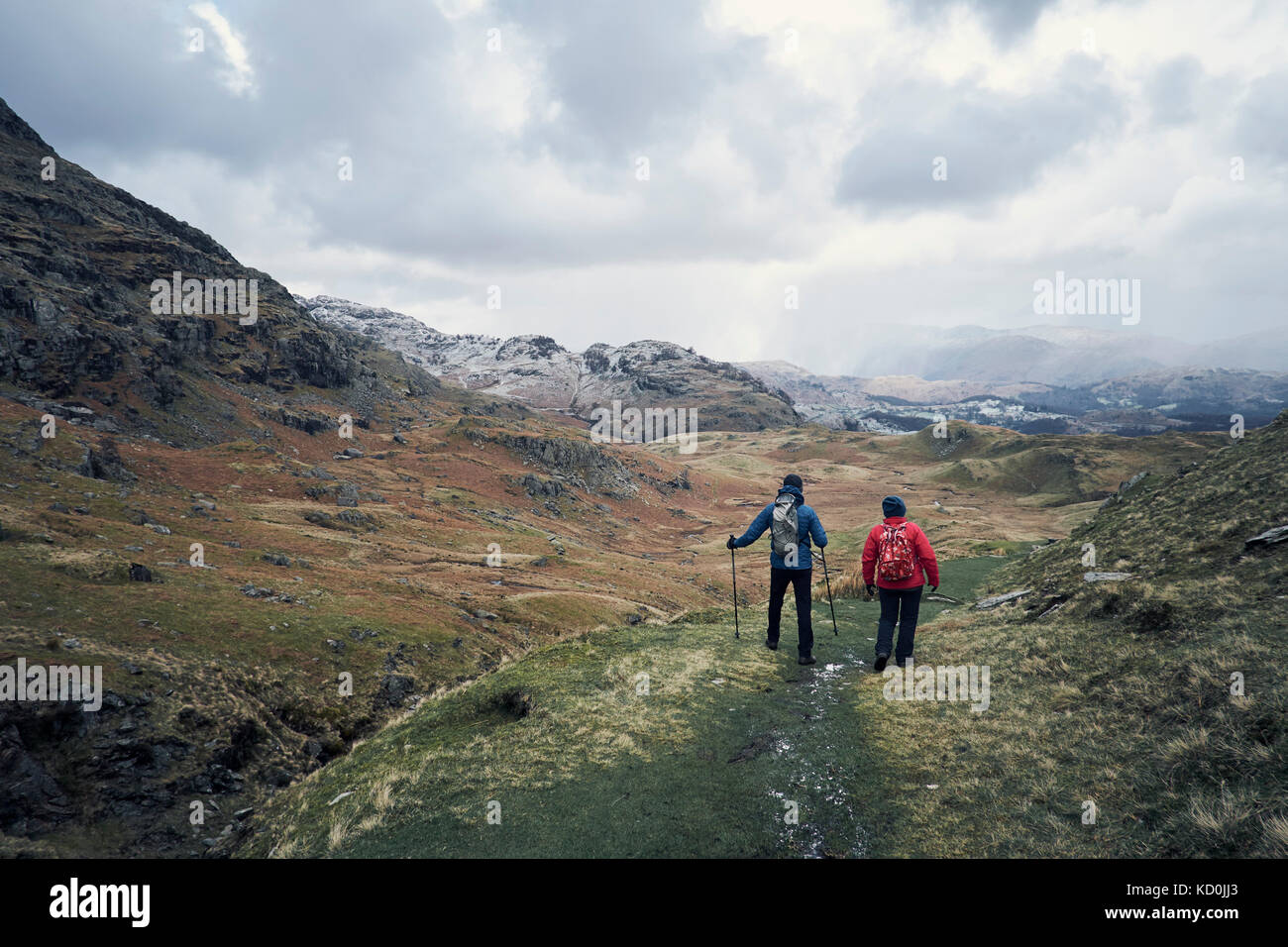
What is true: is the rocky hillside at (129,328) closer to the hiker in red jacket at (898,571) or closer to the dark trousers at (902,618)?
the hiker in red jacket at (898,571)

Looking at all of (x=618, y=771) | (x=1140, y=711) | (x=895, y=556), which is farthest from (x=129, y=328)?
(x=1140, y=711)

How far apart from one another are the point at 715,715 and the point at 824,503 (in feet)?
303

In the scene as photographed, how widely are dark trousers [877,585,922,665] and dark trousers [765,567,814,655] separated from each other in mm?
1581

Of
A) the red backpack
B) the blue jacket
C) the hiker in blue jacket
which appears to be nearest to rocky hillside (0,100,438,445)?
the blue jacket

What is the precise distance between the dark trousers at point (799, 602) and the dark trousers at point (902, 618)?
1.58 meters

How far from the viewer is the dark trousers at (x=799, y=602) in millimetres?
13227

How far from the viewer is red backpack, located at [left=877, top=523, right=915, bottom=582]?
11984 millimetres

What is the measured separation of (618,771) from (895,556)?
7463mm

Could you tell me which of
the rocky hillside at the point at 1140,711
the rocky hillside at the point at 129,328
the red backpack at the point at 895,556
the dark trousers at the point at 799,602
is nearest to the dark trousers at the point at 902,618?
the red backpack at the point at 895,556

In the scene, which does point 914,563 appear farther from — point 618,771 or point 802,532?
point 618,771

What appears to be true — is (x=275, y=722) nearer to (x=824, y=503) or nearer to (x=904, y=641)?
(x=904, y=641)

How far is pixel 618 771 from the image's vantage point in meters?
8.23

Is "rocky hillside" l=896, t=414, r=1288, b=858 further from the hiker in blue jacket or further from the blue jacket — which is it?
the blue jacket
